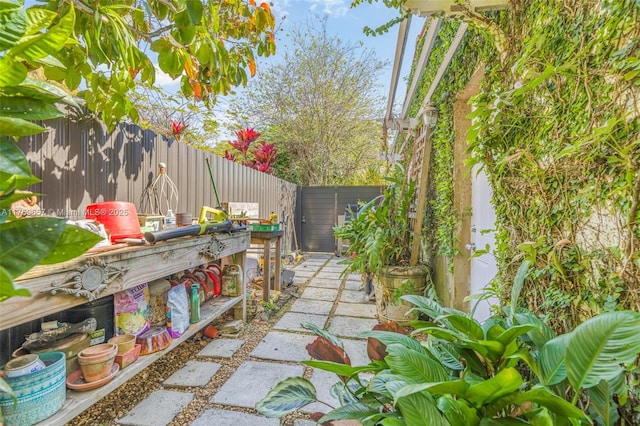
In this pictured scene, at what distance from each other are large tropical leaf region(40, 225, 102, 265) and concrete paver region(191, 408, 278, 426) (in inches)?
57.0

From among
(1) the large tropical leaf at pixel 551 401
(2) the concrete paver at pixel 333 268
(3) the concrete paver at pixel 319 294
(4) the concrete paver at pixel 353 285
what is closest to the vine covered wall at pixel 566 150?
(1) the large tropical leaf at pixel 551 401

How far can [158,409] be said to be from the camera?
62.7 inches

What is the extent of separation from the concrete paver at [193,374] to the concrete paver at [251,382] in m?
0.16

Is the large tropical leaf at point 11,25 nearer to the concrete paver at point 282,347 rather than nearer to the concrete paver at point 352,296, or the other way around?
the concrete paver at point 282,347

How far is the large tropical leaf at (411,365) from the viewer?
31.9 inches

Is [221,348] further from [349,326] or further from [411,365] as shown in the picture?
Result: [411,365]

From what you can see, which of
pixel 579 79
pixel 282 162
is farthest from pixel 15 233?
pixel 282 162

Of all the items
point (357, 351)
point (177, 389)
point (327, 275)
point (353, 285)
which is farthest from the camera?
point (327, 275)

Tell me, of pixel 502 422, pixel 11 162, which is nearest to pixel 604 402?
pixel 502 422

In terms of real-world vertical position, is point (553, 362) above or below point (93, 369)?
above

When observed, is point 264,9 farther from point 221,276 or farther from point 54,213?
point 221,276

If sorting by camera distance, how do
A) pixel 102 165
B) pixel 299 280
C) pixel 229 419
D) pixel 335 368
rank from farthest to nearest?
1. pixel 299 280
2. pixel 102 165
3. pixel 229 419
4. pixel 335 368

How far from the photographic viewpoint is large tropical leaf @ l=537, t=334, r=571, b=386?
0.76 metres

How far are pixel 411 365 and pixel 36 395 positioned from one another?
4.34 feet
